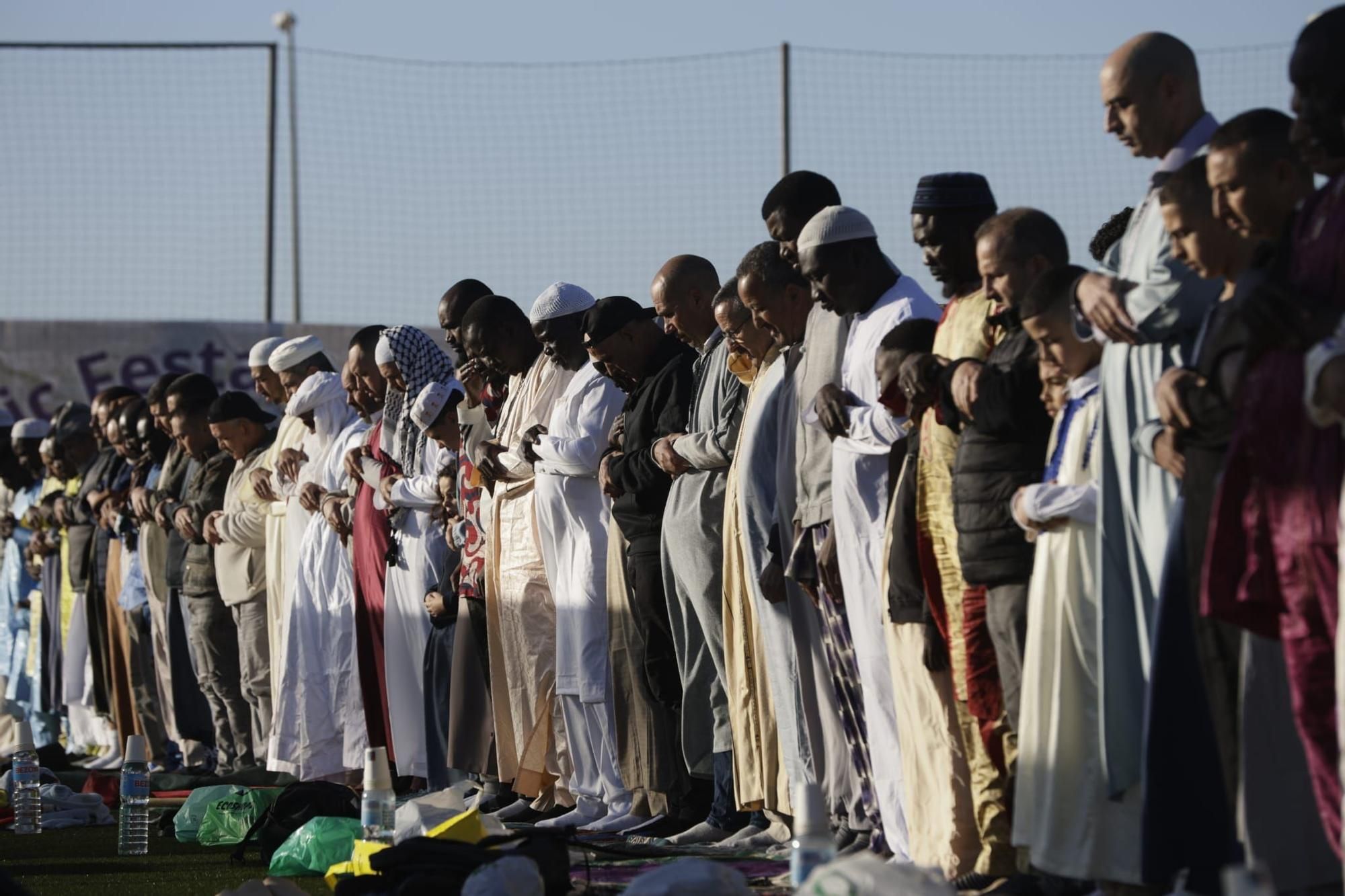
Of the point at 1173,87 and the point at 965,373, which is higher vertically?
the point at 1173,87

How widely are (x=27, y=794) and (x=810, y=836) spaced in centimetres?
562

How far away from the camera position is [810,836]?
15.7 feet

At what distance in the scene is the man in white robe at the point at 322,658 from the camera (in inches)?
412

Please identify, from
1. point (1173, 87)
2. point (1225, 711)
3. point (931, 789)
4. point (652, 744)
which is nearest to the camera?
point (1225, 711)

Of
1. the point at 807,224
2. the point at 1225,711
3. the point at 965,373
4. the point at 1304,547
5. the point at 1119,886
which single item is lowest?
the point at 1119,886

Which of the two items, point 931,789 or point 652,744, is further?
point 652,744

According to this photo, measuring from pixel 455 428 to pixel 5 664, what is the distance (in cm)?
776

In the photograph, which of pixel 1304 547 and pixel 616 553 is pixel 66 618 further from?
pixel 1304 547

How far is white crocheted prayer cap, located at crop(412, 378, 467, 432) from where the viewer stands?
30.7 ft

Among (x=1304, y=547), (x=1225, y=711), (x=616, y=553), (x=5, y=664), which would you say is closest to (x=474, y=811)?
(x=616, y=553)

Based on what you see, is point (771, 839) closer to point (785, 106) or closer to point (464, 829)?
point (464, 829)

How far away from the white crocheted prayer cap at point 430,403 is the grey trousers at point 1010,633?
14.4 ft

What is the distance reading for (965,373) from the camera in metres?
5.39

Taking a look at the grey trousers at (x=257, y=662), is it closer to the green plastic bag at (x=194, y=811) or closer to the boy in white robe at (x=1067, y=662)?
the green plastic bag at (x=194, y=811)
